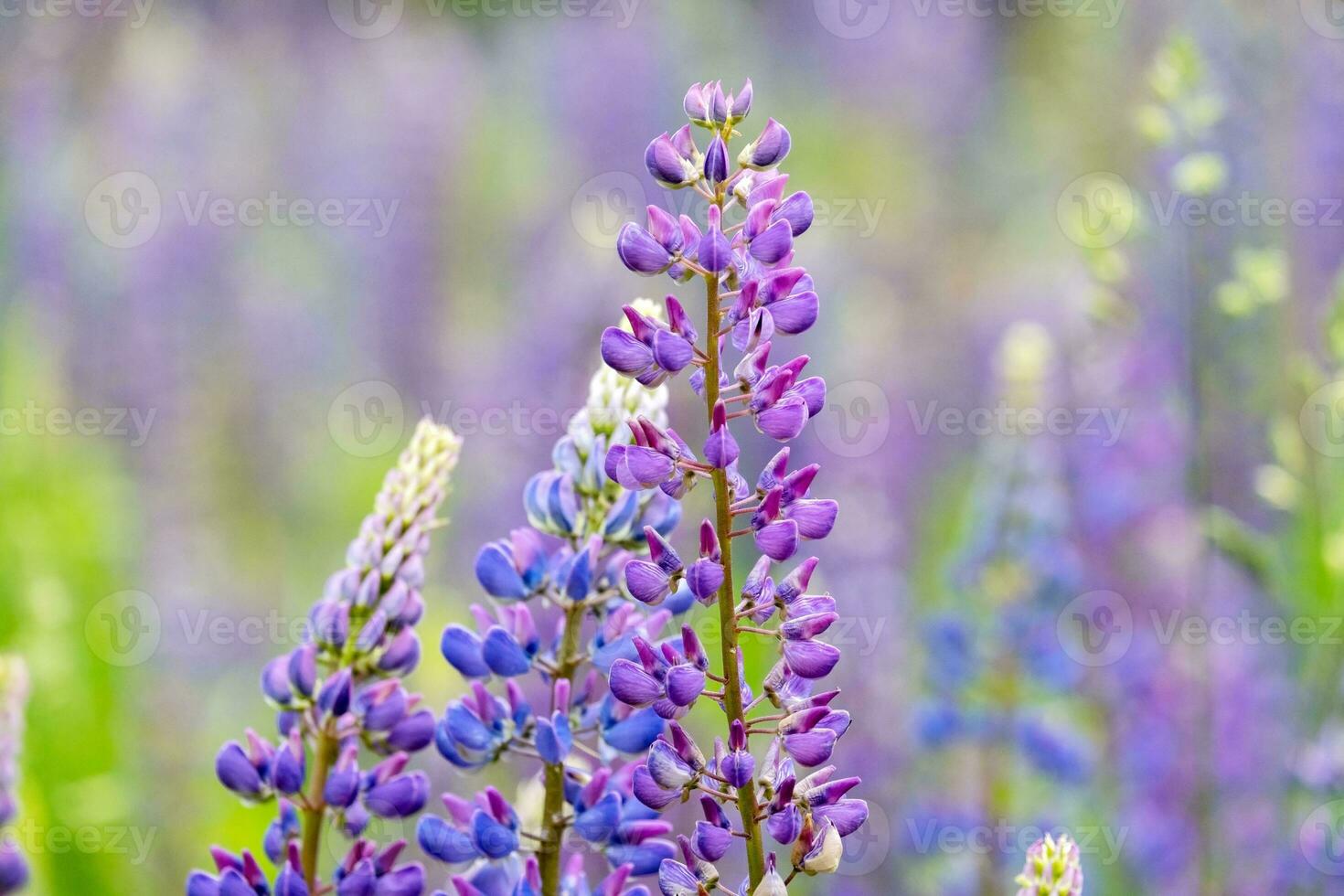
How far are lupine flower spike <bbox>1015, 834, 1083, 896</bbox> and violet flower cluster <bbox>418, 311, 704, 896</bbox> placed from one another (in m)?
0.18

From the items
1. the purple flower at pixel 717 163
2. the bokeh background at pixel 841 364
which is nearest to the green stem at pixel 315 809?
the purple flower at pixel 717 163

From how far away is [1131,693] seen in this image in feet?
5.08

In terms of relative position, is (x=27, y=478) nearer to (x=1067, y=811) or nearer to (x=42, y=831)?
(x=42, y=831)

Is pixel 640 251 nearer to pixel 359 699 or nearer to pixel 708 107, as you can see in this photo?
pixel 708 107

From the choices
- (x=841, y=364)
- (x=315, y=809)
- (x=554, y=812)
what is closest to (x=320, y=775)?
(x=315, y=809)

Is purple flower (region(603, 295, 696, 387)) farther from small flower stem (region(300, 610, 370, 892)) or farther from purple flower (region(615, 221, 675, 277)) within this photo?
small flower stem (region(300, 610, 370, 892))

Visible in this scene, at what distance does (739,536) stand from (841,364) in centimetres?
185

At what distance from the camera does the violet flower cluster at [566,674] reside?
0.64m

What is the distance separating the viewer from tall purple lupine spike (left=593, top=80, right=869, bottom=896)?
0.56 meters

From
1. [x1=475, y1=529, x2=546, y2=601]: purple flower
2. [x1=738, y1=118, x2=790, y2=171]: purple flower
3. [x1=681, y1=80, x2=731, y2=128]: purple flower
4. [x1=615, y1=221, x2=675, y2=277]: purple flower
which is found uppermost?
[x1=681, y1=80, x2=731, y2=128]: purple flower

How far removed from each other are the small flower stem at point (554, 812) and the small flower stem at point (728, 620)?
11cm

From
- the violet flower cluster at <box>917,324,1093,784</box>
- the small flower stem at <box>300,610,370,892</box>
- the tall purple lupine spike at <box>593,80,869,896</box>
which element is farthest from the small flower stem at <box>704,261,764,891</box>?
the violet flower cluster at <box>917,324,1093,784</box>

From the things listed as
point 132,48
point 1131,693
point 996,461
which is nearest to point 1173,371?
point 996,461

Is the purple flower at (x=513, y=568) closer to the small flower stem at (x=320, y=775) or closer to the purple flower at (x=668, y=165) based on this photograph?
the small flower stem at (x=320, y=775)
